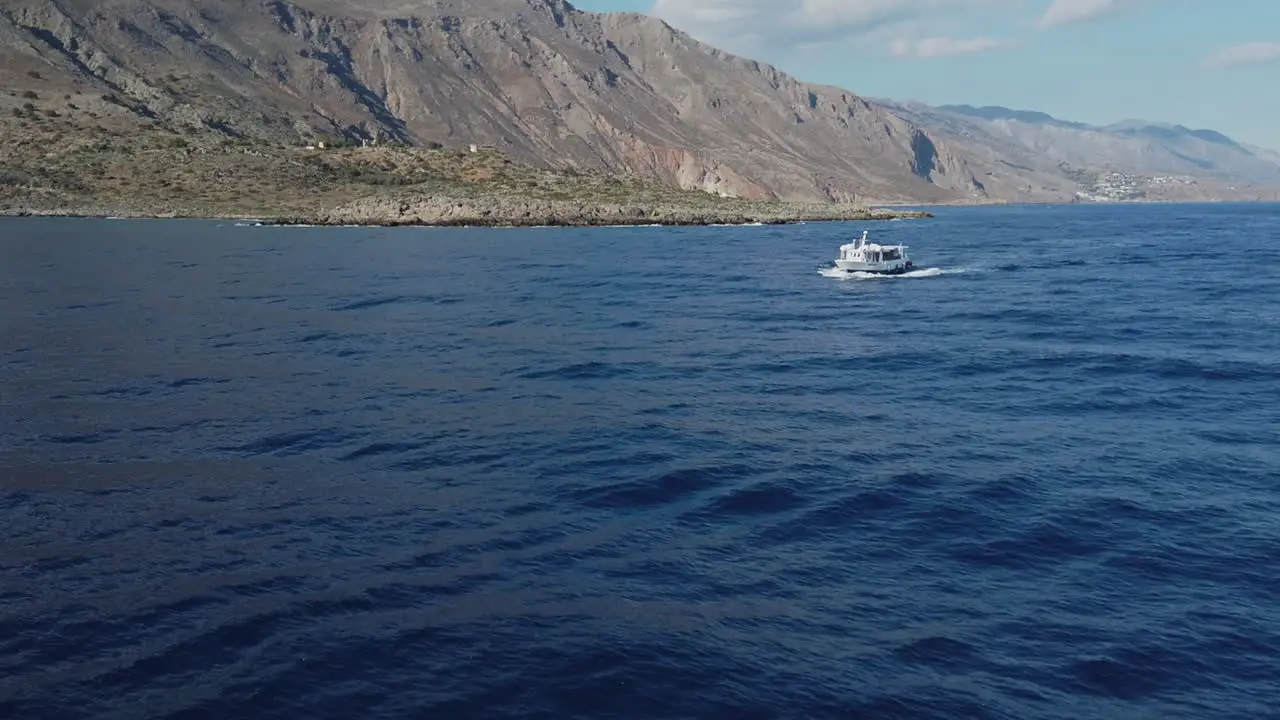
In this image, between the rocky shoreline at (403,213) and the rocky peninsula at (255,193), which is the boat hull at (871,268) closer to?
the rocky shoreline at (403,213)

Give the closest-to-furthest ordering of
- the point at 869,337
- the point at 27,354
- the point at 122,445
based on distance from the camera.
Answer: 1. the point at 122,445
2. the point at 27,354
3. the point at 869,337

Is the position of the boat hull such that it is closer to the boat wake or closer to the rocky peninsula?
the boat wake

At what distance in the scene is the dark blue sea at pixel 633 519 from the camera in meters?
17.5

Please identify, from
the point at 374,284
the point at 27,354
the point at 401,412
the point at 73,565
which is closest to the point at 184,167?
the point at 374,284

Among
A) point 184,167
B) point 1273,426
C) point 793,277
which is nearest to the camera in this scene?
point 1273,426

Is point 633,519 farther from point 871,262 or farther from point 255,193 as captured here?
point 255,193

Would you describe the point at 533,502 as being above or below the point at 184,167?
below

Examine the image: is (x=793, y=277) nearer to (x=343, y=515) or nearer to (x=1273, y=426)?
(x=1273, y=426)

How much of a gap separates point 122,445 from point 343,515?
10284 millimetres

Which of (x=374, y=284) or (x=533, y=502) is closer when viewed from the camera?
(x=533, y=502)

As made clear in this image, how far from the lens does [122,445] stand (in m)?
30.9

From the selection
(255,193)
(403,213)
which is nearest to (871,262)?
(403,213)

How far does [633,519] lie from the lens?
2541 centimetres

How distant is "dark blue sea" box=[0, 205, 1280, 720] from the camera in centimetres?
1750
